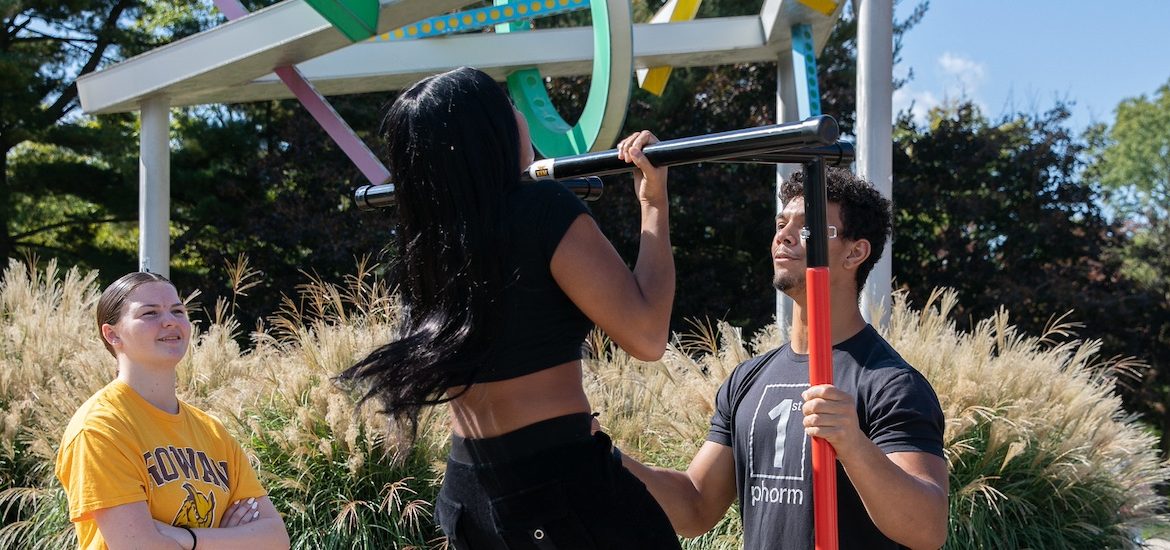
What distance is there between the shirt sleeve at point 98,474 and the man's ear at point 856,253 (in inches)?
75.8

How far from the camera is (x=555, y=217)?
6.12 feet

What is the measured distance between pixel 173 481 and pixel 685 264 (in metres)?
11.7

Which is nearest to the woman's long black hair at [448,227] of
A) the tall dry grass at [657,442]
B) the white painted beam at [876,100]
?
the tall dry grass at [657,442]

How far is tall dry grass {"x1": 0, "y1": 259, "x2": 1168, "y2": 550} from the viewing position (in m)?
4.92

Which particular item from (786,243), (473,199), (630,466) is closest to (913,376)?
(786,243)

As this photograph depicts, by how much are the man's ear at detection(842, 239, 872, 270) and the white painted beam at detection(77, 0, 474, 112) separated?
4.69m

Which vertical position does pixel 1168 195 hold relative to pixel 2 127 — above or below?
below

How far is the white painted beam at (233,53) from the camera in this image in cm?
726

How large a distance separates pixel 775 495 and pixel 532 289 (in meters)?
0.82

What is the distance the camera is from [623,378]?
230 inches

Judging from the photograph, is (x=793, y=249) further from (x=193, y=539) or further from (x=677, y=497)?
(x=193, y=539)

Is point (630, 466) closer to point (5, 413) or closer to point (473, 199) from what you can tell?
point (473, 199)

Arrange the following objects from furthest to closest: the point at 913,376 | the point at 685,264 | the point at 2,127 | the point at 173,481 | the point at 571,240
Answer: the point at 2,127
the point at 685,264
the point at 173,481
the point at 913,376
the point at 571,240

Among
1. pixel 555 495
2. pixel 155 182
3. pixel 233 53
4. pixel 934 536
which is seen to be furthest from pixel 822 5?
pixel 555 495
